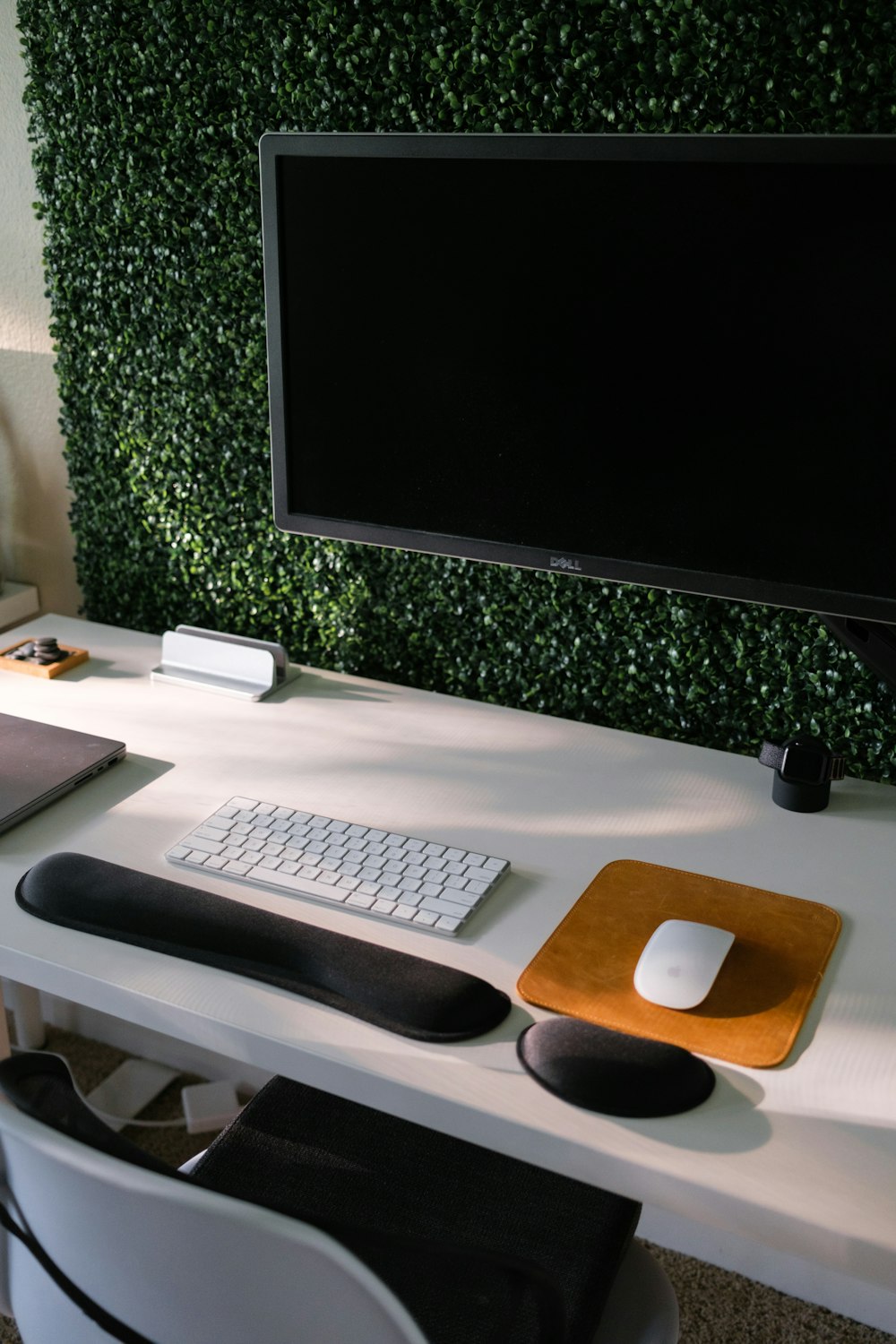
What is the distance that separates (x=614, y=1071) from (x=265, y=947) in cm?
31

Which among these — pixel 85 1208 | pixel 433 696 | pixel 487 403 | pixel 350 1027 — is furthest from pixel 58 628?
pixel 85 1208

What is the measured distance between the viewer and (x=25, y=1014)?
1.87 meters

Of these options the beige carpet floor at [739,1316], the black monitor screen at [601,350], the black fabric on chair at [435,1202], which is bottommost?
the beige carpet floor at [739,1316]

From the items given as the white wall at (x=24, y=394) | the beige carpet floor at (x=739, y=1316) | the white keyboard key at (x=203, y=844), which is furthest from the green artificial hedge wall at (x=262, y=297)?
the beige carpet floor at (x=739, y=1316)

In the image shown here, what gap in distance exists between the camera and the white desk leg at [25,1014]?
6.09ft

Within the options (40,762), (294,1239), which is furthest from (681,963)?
(40,762)

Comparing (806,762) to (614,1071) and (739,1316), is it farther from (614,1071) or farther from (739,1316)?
(739,1316)

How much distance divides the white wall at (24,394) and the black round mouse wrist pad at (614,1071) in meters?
1.23

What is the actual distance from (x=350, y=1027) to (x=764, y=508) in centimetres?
60

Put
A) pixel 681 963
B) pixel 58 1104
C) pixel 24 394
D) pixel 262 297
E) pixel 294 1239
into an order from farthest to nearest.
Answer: pixel 24 394 → pixel 262 297 → pixel 681 963 → pixel 58 1104 → pixel 294 1239

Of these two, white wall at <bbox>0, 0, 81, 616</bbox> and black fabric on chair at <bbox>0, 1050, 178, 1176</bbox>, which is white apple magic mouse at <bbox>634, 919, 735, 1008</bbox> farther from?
white wall at <bbox>0, 0, 81, 616</bbox>

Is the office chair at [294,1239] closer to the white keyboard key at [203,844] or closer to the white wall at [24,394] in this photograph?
the white keyboard key at [203,844]

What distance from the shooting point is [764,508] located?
1.12 meters

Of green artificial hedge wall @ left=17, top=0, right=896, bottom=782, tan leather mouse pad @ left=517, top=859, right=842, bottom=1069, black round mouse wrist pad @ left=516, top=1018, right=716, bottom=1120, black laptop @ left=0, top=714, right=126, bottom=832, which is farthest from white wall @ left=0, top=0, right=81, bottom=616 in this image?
black round mouse wrist pad @ left=516, top=1018, right=716, bottom=1120
